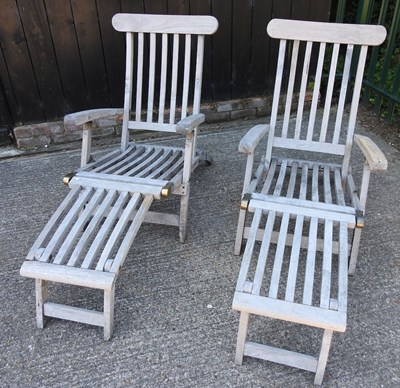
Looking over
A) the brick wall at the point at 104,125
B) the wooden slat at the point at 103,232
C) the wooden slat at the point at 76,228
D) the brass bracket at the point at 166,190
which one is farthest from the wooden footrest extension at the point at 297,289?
the brick wall at the point at 104,125

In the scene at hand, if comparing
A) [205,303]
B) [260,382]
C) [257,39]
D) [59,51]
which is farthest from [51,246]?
[257,39]

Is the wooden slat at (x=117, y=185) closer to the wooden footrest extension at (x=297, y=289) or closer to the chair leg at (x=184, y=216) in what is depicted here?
the chair leg at (x=184, y=216)

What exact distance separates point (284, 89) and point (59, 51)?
2109 mm

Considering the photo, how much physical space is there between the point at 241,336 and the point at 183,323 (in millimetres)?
376

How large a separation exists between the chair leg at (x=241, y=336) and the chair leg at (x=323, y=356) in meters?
0.31

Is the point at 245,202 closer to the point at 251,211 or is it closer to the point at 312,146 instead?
the point at 251,211

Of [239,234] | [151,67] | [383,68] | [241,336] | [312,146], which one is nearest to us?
[241,336]

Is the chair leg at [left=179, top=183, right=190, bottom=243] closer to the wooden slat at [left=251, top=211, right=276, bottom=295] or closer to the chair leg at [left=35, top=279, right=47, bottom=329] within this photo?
the wooden slat at [left=251, top=211, right=276, bottom=295]

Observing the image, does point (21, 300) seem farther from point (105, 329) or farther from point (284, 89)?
point (284, 89)

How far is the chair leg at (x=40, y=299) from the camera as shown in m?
1.83

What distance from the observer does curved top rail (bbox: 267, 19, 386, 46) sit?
2.28 meters

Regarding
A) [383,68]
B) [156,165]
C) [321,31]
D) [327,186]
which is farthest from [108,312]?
[383,68]

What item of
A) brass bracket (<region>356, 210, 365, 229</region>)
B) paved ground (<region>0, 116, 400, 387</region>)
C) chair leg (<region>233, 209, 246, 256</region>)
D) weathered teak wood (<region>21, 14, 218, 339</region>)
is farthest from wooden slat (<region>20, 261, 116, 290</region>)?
brass bracket (<region>356, 210, 365, 229</region>)

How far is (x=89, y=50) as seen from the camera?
3332 mm
